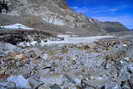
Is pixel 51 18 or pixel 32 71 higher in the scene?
pixel 51 18

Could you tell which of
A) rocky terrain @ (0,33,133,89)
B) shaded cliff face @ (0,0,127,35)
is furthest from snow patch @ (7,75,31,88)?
shaded cliff face @ (0,0,127,35)

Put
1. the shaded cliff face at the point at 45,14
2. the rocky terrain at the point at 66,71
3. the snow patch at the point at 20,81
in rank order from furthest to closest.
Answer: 1. the shaded cliff face at the point at 45,14
2. the rocky terrain at the point at 66,71
3. the snow patch at the point at 20,81

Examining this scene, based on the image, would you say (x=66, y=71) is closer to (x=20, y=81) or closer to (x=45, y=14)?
(x=20, y=81)

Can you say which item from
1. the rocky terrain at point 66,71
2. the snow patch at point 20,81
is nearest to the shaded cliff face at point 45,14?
the rocky terrain at point 66,71

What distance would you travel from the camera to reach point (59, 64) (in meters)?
9.35

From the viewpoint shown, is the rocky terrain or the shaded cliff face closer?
the rocky terrain

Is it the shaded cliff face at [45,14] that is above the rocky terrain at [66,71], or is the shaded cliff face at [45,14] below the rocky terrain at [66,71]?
above

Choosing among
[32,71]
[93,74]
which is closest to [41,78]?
[32,71]

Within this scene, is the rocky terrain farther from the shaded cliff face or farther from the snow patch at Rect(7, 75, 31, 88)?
the shaded cliff face

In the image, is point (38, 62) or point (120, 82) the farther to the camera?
point (38, 62)

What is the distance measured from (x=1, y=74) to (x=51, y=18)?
26273 millimetres

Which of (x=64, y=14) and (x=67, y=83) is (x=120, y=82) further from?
(x=64, y=14)

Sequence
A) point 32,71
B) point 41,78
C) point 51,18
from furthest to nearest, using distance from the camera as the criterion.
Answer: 1. point 51,18
2. point 32,71
3. point 41,78

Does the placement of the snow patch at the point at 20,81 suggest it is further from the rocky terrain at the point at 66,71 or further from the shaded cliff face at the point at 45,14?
the shaded cliff face at the point at 45,14
